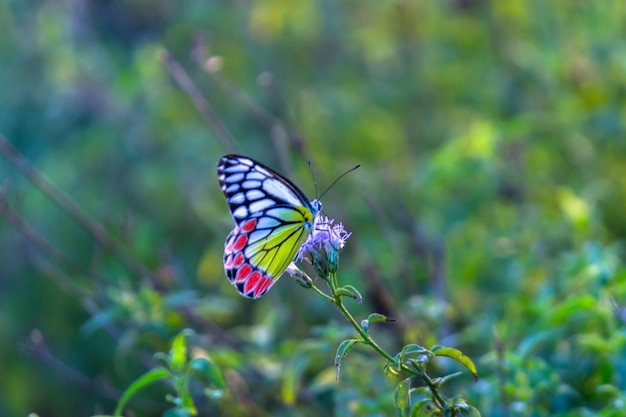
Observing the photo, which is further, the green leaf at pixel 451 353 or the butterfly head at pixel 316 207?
the butterfly head at pixel 316 207

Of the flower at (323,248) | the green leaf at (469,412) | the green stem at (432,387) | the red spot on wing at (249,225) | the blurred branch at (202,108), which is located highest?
the blurred branch at (202,108)

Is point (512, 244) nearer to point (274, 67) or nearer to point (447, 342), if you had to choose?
point (447, 342)

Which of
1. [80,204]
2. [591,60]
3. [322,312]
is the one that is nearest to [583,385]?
[322,312]

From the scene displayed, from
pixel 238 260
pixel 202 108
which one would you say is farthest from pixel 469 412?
pixel 202 108

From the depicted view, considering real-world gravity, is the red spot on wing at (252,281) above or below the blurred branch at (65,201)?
below

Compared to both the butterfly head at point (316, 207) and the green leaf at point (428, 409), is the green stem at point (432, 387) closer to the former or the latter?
the green leaf at point (428, 409)

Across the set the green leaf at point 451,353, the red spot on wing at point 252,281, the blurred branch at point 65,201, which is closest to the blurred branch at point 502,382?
the green leaf at point 451,353

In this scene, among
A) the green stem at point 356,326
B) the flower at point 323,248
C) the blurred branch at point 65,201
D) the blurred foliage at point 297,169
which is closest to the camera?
the green stem at point 356,326
